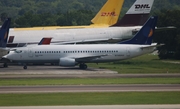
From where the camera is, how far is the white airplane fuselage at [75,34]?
7581cm

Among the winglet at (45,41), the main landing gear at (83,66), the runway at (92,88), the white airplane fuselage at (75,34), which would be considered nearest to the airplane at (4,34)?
the winglet at (45,41)

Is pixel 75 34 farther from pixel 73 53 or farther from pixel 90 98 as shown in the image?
pixel 90 98

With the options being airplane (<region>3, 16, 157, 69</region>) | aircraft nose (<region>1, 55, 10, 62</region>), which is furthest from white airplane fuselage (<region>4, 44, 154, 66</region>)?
aircraft nose (<region>1, 55, 10, 62</region>)

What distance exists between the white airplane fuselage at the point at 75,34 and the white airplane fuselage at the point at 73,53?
904cm

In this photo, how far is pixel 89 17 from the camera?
147 m

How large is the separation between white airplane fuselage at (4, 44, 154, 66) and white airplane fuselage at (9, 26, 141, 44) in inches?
356

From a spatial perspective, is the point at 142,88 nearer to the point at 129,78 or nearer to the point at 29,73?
the point at 129,78

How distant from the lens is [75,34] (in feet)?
255

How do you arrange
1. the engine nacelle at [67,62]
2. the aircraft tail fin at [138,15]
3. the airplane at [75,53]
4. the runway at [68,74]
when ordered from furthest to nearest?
the aircraft tail fin at [138,15], the airplane at [75,53], the engine nacelle at [67,62], the runway at [68,74]

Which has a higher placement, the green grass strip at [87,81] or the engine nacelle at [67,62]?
the engine nacelle at [67,62]

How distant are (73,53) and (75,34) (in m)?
11.3

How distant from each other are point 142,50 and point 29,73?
45.6ft

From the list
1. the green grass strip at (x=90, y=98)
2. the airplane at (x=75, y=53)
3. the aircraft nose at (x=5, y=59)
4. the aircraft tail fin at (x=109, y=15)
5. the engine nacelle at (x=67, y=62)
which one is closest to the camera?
the green grass strip at (x=90, y=98)

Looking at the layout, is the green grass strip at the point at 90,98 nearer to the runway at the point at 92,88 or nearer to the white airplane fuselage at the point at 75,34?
the runway at the point at 92,88
